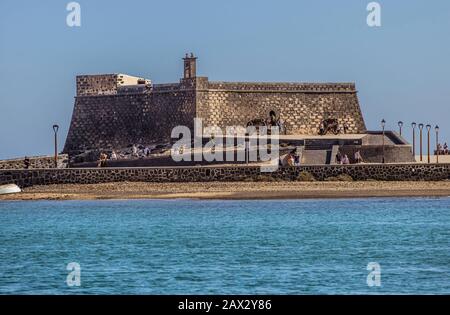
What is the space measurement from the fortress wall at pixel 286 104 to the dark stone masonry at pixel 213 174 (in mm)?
14841

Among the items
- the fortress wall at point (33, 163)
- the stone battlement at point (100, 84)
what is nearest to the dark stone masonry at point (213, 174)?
the fortress wall at point (33, 163)

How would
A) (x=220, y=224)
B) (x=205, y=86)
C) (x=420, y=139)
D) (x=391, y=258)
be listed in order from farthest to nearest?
1. (x=205, y=86)
2. (x=420, y=139)
3. (x=220, y=224)
4. (x=391, y=258)

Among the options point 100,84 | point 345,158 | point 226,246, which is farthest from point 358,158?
point 100,84

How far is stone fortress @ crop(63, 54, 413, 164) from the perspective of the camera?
5844 cm

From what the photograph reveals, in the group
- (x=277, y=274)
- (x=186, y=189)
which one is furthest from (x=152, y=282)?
(x=186, y=189)

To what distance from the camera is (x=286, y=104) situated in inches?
2365

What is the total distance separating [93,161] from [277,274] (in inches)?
1320

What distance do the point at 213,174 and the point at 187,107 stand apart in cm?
1537

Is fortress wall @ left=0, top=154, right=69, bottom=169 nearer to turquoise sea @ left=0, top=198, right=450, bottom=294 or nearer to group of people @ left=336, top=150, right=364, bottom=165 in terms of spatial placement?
turquoise sea @ left=0, top=198, right=450, bottom=294

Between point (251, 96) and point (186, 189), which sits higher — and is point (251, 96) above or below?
above

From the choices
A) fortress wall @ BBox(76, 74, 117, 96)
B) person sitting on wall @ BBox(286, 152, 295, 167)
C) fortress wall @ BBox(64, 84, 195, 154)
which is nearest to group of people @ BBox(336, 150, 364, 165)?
person sitting on wall @ BBox(286, 152, 295, 167)
